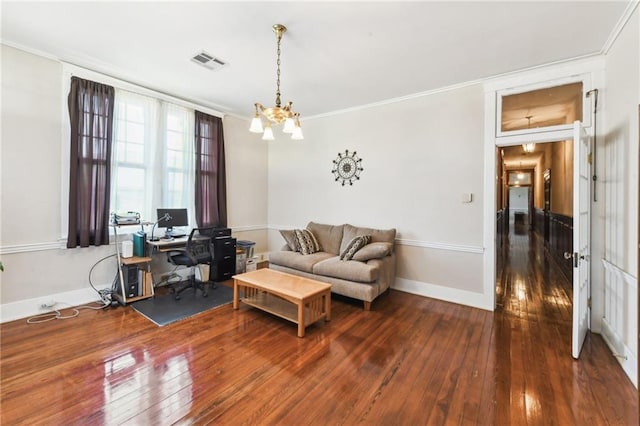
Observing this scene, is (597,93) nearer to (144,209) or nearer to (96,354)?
(96,354)

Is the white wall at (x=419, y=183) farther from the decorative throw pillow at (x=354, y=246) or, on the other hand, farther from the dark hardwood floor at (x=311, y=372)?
the dark hardwood floor at (x=311, y=372)

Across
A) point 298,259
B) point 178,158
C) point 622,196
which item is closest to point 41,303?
point 178,158

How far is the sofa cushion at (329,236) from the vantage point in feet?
14.5

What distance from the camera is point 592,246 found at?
280 centimetres

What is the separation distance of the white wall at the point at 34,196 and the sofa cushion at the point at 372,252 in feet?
11.1

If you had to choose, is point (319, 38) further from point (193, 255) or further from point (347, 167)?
point (193, 255)

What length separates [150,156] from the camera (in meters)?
3.95

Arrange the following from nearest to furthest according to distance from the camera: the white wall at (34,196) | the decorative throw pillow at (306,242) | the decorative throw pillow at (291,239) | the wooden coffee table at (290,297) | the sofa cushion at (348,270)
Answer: the wooden coffee table at (290,297) < the white wall at (34,196) < the sofa cushion at (348,270) < the decorative throw pillow at (306,242) < the decorative throw pillow at (291,239)

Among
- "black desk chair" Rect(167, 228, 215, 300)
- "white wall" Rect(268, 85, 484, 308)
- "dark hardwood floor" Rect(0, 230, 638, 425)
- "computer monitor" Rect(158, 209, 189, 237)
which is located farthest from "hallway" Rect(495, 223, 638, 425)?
"computer monitor" Rect(158, 209, 189, 237)

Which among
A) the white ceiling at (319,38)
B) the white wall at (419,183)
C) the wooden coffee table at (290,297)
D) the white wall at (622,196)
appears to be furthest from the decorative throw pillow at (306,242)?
the white wall at (622,196)

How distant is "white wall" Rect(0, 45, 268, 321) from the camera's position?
2.83 meters

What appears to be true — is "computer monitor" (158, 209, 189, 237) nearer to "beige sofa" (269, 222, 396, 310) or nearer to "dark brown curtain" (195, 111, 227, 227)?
"dark brown curtain" (195, 111, 227, 227)

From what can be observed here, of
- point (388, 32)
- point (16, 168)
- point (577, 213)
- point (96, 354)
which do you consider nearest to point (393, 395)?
point (577, 213)

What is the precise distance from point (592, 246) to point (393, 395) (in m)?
2.67
